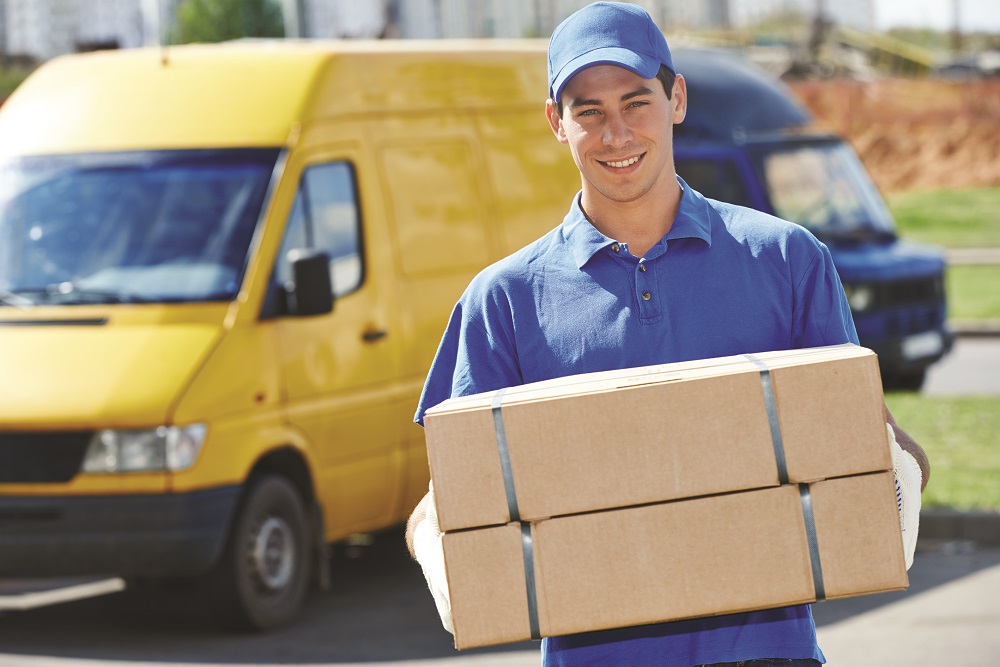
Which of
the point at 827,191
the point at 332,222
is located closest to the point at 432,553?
the point at 332,222

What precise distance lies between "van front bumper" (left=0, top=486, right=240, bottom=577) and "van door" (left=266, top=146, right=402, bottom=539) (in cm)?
80

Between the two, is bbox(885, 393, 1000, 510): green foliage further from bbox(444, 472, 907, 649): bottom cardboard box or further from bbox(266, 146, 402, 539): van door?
bbox(444, 472, 907, 649): bottom cardboard box

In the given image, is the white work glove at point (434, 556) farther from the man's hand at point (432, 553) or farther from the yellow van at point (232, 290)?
the yellow van at point (232, 290)

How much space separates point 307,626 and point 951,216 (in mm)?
35539

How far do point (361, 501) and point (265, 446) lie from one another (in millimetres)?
801

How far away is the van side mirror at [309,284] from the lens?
26.3ft

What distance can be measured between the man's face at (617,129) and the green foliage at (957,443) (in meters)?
6.63

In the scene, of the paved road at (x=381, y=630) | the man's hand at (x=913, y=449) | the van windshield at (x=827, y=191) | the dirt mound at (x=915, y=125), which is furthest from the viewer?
the dirt mound at (x=915, y=125)

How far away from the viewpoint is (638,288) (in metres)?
3.22

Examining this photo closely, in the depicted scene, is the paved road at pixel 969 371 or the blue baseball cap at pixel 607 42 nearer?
the blue baseball cap at pixel 607 42

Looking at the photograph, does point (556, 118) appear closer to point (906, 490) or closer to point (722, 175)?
point (906, 490)

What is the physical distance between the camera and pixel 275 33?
81.5 meters

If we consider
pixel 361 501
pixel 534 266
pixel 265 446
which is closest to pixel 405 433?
pixel 361 501

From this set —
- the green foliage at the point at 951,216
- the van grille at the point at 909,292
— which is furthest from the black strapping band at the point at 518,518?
the green foliage at the point at 951,216
